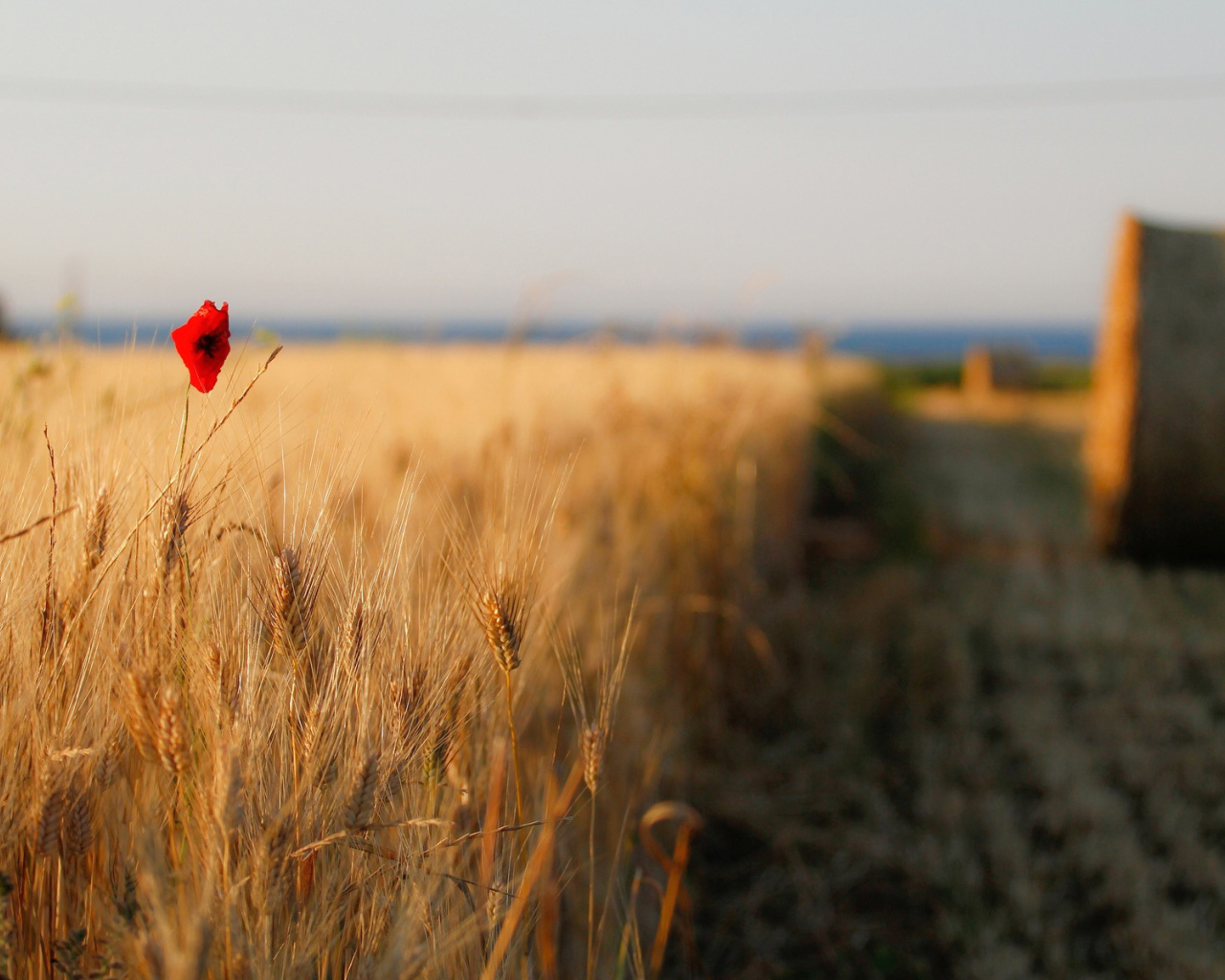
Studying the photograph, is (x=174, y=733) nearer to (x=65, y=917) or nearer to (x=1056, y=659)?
(x=65, y=917)

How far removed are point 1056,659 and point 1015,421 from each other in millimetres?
8602

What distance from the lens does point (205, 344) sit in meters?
0.76

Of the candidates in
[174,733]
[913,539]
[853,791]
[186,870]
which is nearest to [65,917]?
[186,870]

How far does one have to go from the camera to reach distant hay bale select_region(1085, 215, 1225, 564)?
15.4 feet

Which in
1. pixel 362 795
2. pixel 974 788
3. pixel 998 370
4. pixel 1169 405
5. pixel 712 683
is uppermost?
pixel 998 370

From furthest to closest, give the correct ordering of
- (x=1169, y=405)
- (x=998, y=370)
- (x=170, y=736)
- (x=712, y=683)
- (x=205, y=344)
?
(x=998, y=370) < (x=1169, y=405) < (x=712, y=683) < (x=205, y=344) < (x=170, y=736)

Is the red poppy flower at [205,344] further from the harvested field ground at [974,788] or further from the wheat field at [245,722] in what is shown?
the harvested field ground at [974,788]

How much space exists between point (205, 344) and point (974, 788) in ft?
7.69

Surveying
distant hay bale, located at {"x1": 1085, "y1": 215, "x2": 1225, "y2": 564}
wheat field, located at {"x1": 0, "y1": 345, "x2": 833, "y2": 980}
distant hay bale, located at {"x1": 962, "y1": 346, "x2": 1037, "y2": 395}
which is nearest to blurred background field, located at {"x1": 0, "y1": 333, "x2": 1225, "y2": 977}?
wheat field, located at {"x1": 0, "y1": 345, "x2": 833, "y2": 980}

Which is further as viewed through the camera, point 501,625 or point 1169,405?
point 1169,405

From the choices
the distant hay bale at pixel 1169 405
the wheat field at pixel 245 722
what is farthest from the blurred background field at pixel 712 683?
the distant hay bale at pixel 1169 405

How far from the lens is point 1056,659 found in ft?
11.5

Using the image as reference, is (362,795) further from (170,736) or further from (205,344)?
(205,344)

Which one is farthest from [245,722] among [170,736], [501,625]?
[501,625]
